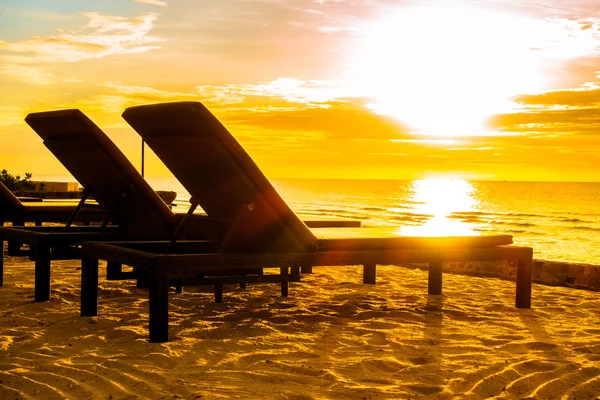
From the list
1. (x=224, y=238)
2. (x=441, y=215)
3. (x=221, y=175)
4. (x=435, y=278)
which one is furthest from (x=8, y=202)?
(x=441, y=215)

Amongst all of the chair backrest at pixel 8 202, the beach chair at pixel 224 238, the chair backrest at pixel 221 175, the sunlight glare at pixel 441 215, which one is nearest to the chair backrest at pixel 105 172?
the beach chair at pixel 224 238

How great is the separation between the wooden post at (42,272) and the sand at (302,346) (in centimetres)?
11

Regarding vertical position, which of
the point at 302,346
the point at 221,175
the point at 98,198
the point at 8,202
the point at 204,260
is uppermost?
the point at 221,175

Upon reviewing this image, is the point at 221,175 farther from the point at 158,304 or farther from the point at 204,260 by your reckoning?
the point at 158,304

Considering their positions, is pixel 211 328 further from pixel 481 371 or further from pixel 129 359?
pixel 481 371

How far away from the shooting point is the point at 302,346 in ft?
13.6

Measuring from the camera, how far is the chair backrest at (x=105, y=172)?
541 centimetres

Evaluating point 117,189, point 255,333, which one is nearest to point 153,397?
point 255,333

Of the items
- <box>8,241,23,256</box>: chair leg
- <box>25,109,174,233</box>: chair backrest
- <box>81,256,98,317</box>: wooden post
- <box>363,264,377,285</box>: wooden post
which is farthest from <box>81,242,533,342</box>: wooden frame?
<box>8,241,23,256</box>: chair leg

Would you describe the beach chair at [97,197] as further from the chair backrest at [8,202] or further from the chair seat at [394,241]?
the chair seat at [394,241]

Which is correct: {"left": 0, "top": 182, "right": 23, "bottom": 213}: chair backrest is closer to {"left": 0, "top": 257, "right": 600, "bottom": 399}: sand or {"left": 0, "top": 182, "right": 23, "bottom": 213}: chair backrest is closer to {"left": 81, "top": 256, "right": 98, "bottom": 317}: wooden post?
{"left": 0, "top": 257, "right": 600, "bottom": 399}: sand

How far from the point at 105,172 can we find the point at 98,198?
503mm

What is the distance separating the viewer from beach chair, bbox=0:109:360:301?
538 cm

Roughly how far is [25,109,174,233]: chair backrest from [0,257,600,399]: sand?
2.27 feet
